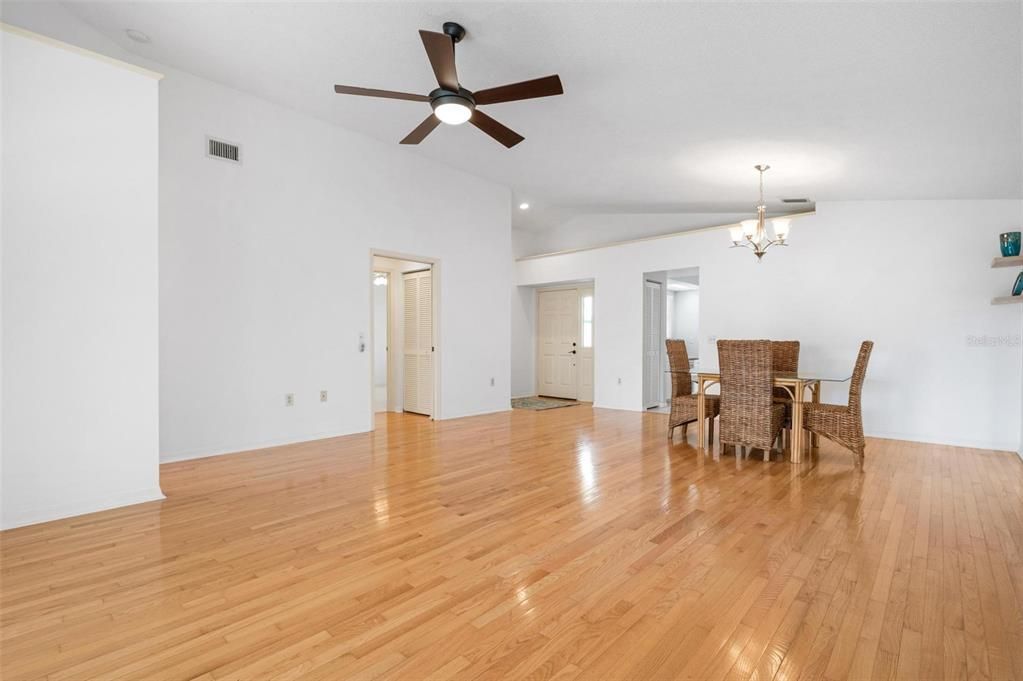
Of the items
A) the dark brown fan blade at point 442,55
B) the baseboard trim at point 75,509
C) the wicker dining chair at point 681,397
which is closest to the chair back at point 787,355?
the wicker dining chair at point 681,397

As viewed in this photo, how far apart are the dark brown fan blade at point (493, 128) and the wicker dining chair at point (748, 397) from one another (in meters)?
2.53

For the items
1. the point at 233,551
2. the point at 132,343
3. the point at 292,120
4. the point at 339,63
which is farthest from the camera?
the point at 292,120

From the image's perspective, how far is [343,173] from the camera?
17.7 feet

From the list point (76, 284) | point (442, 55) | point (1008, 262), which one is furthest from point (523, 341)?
point (76, 284)

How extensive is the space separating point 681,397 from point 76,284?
16.6 feet

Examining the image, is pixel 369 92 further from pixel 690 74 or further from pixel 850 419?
pixel 850 419

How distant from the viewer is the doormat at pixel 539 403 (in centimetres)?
773

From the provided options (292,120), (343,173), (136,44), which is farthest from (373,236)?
(136,44)

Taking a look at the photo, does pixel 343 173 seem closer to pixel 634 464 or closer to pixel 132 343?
pixel 132 343

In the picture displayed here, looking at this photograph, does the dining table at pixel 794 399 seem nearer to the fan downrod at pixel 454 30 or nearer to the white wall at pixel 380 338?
the fan downrod at pixel 454 30

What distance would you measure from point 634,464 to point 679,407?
1301 mm

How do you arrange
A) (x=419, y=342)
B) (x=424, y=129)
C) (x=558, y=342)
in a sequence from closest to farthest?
(x=424, y=129) < (x=419, y=342) < (x=558, y=342)

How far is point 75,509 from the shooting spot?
9.72 ft

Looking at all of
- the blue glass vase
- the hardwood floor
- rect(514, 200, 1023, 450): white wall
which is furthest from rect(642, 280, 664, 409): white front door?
the blue glass vase
